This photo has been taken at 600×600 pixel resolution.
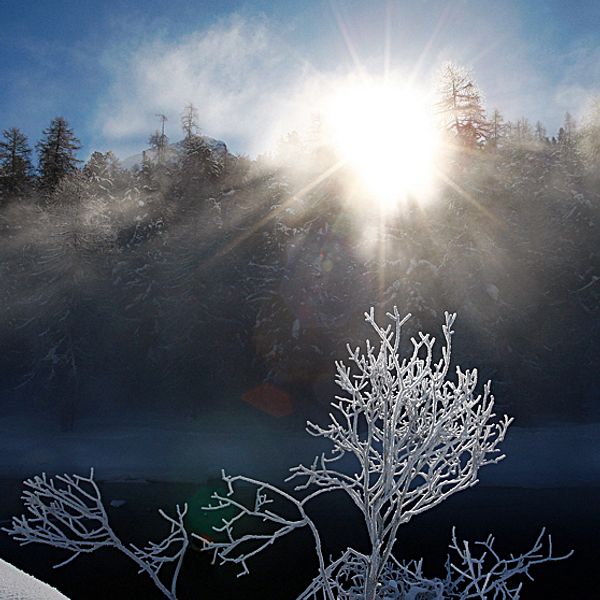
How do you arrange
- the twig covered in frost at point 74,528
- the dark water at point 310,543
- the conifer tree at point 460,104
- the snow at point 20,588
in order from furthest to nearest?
the conifer tree at point 460,104 → the dark water at point 310,543 → the twig covered in frost at point 74,528 → the snow at point 20,588

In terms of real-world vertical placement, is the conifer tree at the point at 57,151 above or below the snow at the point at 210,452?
above

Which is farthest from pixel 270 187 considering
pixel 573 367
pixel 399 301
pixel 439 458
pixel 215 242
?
pixel 439 458

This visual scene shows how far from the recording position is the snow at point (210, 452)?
21.2 metres

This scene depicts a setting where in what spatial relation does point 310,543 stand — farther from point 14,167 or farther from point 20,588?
point 14,167

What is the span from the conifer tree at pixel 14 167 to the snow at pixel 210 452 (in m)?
14.4

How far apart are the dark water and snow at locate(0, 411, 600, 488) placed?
1007 millimetres

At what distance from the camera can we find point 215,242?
85.0ft

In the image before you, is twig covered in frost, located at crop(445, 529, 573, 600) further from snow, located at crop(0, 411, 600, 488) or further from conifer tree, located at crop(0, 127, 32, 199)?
conifer tree, located at crop(0, 127, 32, 199)

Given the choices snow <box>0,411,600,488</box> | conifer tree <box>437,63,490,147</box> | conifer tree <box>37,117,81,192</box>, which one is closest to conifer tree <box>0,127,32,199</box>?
conifer tree <box>37,117,81,192</box>

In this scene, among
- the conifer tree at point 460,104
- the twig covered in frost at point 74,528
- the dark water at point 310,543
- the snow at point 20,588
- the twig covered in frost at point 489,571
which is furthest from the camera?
the conifer tree at point 460,104

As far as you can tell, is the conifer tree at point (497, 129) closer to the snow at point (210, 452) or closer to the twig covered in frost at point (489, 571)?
the snow at point (210, 452)

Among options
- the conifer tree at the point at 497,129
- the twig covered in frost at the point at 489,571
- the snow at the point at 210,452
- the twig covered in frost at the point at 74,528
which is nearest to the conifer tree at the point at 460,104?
the conifer tree at the point at 497,129

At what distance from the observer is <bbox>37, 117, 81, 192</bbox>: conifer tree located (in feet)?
109

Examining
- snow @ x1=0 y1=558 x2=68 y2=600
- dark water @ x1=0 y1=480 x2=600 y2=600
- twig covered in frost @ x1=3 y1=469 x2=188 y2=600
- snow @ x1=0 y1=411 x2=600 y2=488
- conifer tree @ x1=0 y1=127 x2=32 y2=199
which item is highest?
conifer tree @ x1=0 y1=127 x2=32 y2=199
